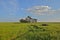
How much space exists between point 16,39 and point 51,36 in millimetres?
3073

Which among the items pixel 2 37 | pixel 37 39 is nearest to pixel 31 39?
pixel 37 39

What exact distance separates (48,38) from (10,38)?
334 centimetres

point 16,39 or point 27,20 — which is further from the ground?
point 27,20

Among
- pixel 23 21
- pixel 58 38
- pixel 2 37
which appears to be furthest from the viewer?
pixel 23 21

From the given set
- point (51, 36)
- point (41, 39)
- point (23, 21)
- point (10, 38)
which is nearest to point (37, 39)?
point (41, 39)

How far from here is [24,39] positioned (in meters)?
16.2

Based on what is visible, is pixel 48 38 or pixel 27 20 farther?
pixel 27 20

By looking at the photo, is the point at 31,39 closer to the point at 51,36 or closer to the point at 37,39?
the point at 37,39

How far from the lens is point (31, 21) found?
3259 cm

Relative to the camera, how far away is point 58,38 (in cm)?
1564

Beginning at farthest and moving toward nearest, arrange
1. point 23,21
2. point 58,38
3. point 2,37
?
point 23,21
point 58,38
point 2,37

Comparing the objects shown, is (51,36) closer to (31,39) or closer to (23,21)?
(31,39)

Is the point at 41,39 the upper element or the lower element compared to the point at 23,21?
Result: lower

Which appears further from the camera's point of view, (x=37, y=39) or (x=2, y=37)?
(x=37, y=39)
